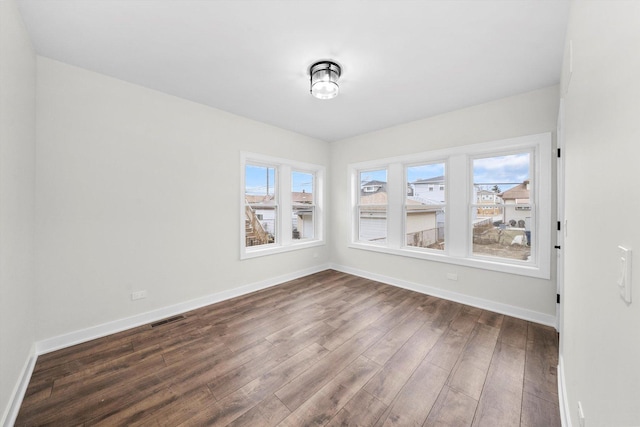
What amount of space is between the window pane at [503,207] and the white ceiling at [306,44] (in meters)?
0.88

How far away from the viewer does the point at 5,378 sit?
1.52 meters

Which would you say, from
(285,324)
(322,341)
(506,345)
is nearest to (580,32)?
(506,345)

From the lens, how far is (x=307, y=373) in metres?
1.97

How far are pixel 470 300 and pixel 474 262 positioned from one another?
0.53 m

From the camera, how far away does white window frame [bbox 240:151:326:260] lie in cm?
367

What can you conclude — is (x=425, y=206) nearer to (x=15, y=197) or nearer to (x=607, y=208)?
(x=607, y=208)

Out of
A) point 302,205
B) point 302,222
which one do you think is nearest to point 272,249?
point 302,222

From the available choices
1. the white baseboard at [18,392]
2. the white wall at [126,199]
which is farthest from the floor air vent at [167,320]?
the white baseboard at [18,392]

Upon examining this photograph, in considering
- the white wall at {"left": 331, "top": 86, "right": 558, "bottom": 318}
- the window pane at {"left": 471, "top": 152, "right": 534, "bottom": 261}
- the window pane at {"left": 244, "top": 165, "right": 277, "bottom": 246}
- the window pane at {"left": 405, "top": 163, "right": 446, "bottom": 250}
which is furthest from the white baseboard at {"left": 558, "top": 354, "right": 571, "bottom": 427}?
the window pane at {"left": 244, "top": 165, "right": 277, "bottom": 246}

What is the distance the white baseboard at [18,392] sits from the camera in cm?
151

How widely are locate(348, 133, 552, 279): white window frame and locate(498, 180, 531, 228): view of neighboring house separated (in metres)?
0.08

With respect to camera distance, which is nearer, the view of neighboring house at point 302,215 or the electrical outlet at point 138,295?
the electrical outlet at point 138,295

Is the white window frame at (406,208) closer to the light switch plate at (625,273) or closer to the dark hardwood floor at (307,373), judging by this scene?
the dark hardwood floor at (307,373)

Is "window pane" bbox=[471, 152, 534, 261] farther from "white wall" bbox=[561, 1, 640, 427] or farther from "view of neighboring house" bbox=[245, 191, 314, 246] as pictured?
"view of neighboring house" bbox=[245, 191, 314, 246]
